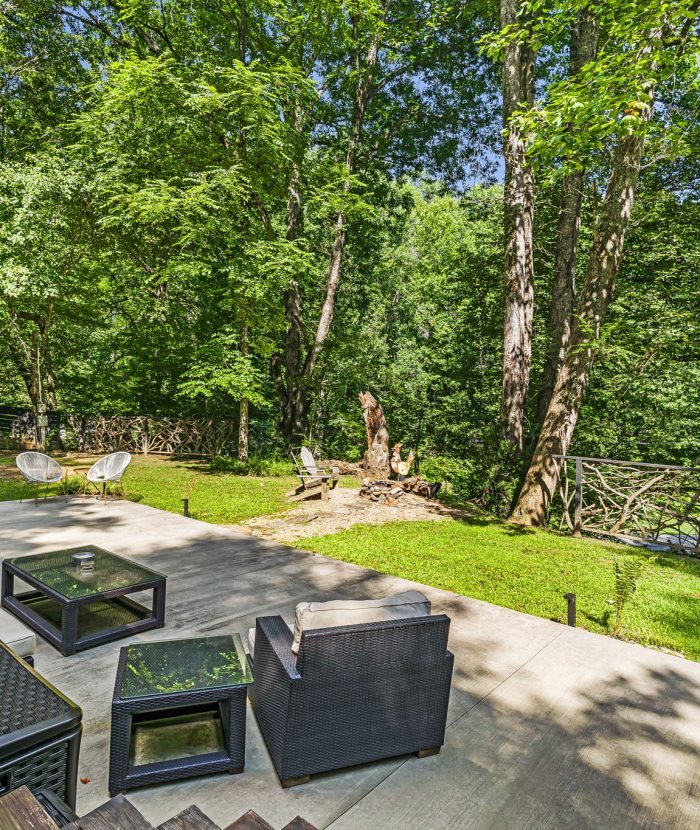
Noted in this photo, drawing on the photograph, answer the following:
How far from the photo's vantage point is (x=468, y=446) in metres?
10.4

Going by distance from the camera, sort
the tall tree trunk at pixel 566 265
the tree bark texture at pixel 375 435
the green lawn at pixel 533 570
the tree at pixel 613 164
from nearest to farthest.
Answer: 1. the green lawn at pixel 533 570
2. the tree at pixel 613 164
3. the tall tree trunk at pixel 566 265
4. the tree bark texture at pixel 375 435

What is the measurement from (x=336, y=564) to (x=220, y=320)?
11355mm

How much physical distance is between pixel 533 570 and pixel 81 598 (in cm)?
458

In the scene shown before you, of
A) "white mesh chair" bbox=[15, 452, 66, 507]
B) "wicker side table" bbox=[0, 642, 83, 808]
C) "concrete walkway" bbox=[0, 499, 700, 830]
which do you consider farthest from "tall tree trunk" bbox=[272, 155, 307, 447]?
"wicker side table" bbox=[0, 642, 83, 808]

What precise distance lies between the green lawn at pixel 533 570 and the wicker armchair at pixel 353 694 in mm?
2492

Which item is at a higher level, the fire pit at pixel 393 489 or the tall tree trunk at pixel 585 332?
the tall tree trunk at pixel 585 332

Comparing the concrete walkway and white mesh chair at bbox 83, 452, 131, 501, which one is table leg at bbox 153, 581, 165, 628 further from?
white mesh chair at bbox 83, 452, 131, 501

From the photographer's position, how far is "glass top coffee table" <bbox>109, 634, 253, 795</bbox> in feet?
7.09

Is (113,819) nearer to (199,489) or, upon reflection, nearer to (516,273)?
(199,489)

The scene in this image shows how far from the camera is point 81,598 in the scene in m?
3.29

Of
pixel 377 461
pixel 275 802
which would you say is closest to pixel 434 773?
pixel 275 802

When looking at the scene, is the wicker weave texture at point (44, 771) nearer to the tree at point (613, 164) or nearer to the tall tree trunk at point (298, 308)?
the tree at point (613, 164)

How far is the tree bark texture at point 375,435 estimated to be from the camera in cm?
1196

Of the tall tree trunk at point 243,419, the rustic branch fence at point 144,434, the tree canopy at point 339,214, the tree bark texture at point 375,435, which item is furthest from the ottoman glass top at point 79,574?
the rustic branch fence at point 144,434
